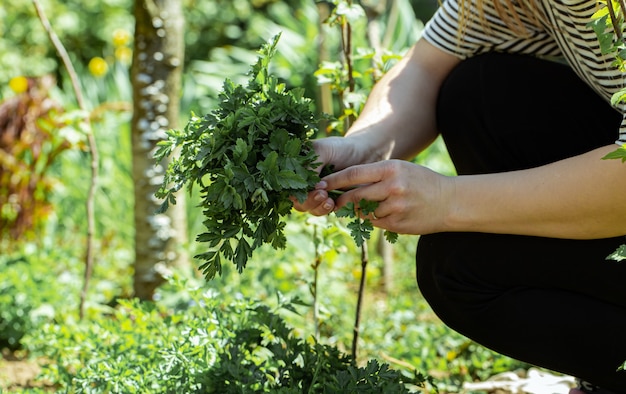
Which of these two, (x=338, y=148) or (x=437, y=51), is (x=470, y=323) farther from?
(x=437, y=51)

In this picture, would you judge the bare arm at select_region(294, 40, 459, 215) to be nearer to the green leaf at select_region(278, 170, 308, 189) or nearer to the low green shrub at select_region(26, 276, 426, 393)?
the green leaf at select_region(278, 170, 308, 189)

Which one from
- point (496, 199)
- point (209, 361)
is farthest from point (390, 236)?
point (209, 361)

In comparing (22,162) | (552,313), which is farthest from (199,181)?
(22,162)

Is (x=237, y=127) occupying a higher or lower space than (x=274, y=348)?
higher

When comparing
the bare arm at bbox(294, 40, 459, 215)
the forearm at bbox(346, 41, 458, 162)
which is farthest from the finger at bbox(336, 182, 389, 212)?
the forearm at bbox(346, 41, 458, 162)

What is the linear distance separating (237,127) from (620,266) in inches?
29.3

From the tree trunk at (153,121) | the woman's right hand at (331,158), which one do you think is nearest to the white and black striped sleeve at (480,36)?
the woman's right hand at (331,158)

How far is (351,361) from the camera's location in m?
1.63

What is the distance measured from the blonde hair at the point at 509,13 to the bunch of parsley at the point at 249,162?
47 centimetres

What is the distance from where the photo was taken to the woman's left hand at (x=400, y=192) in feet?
4.65

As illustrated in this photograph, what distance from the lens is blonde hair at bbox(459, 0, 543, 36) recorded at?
1.67m

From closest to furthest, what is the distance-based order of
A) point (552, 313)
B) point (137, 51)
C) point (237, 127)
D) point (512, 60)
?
point (237, 127), point (552, 313), point (512, 60), point (137, 51)

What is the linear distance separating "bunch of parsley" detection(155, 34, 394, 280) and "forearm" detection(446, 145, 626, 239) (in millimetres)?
214

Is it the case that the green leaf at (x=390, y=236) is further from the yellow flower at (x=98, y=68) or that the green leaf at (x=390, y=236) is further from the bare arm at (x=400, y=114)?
the yellow flower at (x=98, y=68)
